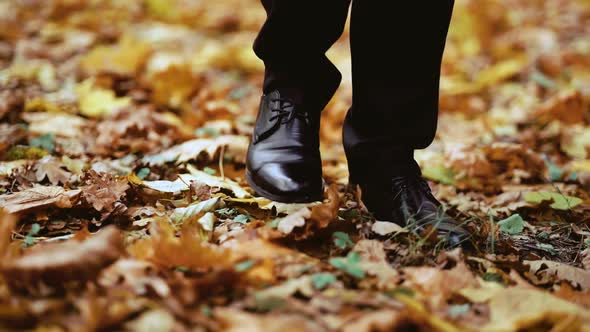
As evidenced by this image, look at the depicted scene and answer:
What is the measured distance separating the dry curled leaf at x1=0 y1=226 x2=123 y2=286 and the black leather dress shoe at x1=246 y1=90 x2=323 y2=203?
1.54 feet

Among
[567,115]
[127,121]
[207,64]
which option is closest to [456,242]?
[127,121]

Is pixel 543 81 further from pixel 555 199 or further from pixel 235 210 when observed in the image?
pixel 235 210

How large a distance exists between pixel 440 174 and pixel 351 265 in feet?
3.54

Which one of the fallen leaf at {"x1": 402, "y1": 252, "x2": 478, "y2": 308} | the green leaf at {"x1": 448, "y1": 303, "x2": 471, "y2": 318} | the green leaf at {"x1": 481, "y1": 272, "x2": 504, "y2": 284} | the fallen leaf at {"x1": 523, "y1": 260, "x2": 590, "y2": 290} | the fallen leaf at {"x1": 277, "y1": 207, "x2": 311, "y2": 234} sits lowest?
the fallen leaf at {"x1": 523, "y1": 260, "x2": 590, "y2": 290}

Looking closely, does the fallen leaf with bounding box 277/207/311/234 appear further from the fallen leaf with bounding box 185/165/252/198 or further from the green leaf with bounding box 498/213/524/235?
the green leaf with bounding box 498/213/524/235

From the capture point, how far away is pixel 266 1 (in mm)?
1423

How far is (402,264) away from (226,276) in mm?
413

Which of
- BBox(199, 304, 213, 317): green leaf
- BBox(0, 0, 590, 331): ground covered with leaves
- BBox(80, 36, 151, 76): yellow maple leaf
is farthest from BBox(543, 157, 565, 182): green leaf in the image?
BBox(80, 36, 151, 76): yellow maple leaf

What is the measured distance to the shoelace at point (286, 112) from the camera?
1407 mm

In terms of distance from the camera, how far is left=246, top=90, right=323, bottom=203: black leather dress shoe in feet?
4.33

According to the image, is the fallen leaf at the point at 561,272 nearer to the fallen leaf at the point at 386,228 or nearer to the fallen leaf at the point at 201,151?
the fallen leaf at the point at 386,228

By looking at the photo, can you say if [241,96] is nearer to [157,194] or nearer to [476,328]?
[157,194]

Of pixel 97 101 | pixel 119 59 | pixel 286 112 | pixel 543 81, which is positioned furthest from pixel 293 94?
pixel 543 81

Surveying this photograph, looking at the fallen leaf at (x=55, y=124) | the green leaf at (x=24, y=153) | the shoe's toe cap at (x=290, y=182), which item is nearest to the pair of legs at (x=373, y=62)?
the shoe's toe cap at (x=290, y=182)
